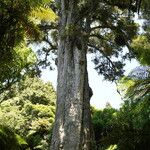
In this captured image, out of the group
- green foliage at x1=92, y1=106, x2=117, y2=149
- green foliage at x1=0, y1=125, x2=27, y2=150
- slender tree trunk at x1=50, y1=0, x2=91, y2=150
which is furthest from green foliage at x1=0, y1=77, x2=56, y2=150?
slender tree trunk at x1=50, y1=0, x2=91, y2=150

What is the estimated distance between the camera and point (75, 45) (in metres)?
10.8

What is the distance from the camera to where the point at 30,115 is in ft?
66.4

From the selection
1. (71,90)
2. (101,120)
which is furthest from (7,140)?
(101,120)

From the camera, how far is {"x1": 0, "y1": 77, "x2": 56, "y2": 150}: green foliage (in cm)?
1839

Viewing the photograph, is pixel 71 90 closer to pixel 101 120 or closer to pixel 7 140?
pixel 7 140

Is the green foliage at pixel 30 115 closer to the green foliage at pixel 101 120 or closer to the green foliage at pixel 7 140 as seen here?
the green foliage at pixel 101 120

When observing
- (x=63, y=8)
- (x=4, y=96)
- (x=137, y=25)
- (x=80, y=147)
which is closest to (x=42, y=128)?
(x=4, y=96)

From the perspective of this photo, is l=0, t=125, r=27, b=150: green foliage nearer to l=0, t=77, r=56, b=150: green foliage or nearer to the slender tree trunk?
the slender tree trunk

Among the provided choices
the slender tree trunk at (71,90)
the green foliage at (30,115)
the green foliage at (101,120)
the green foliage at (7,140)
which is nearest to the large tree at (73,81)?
the slender tree trunk at (71,90)

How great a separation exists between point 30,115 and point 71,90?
34.6 ft

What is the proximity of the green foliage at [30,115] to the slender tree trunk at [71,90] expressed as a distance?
696 cm

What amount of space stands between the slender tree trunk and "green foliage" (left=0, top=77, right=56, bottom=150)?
6958mm

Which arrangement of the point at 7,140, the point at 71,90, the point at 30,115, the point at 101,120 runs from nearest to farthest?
the point at 71,90 → the point at 7,140 → the point at 101,120 → the point at 30,115

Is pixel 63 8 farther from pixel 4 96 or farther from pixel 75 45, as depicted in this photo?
pixel 4 96
